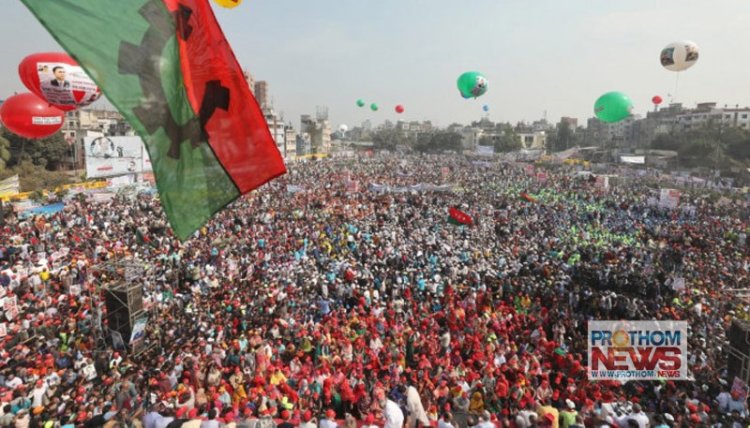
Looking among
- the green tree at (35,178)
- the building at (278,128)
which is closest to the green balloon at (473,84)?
the green tree at (35,178)

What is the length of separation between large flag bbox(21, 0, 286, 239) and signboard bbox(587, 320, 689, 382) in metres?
6.37

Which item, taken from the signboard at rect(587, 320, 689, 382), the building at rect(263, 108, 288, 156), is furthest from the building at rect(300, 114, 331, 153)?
the signboard at rect(587, 320, 689, 382)

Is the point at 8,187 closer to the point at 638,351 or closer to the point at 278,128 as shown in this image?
the point at 638,351

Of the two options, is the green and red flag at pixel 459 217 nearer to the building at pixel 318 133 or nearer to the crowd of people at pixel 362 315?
the crowd of people at pixel 362 315

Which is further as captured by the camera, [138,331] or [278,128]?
[278,128]

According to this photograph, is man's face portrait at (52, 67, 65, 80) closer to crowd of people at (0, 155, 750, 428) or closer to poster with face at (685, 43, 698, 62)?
crowd of people at (0, 155, 750, 428)

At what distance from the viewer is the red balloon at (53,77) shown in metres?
9.66

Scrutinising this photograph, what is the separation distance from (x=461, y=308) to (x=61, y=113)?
45.0 feet

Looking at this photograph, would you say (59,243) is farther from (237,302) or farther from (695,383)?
(695,383)

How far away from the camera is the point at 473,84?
21500 millimetres

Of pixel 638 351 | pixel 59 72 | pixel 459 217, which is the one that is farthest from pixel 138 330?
pixel 459 217

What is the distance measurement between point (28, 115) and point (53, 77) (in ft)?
13.1

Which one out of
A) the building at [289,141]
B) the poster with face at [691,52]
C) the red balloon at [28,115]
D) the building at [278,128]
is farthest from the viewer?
the building at [289,141]

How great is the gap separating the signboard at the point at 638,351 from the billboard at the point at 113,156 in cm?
3032
